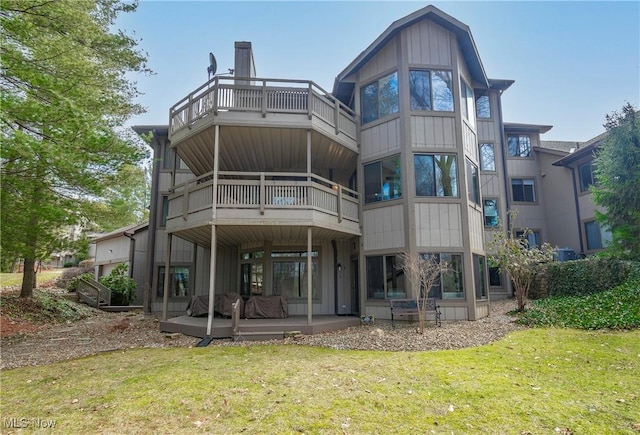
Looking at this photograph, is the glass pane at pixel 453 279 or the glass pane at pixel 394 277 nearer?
the glass pane at pixel 453 279

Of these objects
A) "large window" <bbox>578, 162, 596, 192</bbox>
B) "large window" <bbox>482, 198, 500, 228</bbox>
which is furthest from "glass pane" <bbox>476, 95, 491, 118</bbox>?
"large window" <bbox>578, 162, 596, 192</bbox>

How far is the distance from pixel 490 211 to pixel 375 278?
9.41 meters

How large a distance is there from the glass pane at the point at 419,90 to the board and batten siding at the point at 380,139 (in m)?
0.94

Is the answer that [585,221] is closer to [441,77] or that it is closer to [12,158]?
[441,77]

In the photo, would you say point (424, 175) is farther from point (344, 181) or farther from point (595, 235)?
point (595, 235)

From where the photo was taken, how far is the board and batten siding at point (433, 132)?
482 inches

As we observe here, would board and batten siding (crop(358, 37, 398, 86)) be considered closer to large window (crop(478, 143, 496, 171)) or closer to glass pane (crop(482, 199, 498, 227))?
large window (crop(478, 143, 496, 171))

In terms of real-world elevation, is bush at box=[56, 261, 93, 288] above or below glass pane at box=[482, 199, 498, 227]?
below

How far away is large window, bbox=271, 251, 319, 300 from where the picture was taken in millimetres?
13695

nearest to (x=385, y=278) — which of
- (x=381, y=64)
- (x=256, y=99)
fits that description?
(x=256, y=99)

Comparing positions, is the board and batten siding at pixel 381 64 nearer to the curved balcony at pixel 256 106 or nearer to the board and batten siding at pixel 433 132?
the board and batten siding at pixel 433 132

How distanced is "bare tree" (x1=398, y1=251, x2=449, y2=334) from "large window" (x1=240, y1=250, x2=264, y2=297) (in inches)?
223

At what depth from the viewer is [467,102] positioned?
13672 millimetres

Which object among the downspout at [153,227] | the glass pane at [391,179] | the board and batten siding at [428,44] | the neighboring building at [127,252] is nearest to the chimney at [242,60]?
the downspout at [153,227]
